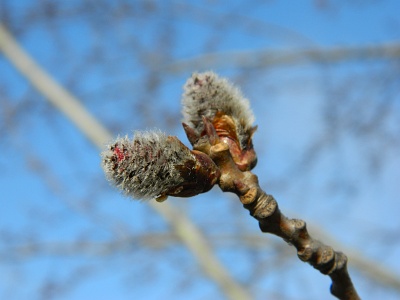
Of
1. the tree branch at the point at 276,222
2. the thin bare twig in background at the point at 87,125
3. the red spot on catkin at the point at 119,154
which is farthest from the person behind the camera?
the thin bare twig in background at the point at 87,125

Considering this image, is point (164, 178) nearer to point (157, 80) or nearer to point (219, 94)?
point (219, 94)

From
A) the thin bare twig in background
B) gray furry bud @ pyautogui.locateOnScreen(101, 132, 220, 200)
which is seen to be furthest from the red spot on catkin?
the thin bare twig in background

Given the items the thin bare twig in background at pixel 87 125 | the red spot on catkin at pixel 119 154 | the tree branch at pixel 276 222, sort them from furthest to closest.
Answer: the thin bare twig in background at pixel 87 125 < the tree branch at pixel 276 222 < the red spot on catkin at pixel 119 154

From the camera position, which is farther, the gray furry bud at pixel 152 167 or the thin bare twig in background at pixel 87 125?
the thin bare twig in background at pixel 87 125

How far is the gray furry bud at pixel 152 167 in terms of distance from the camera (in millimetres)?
673

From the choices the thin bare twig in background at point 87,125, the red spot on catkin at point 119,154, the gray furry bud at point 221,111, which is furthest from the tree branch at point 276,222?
the thin bare twig in background at point 87,125

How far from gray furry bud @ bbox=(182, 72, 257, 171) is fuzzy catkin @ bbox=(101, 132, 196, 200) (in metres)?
0.15

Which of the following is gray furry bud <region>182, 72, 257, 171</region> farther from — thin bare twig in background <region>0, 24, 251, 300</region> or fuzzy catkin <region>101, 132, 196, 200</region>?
thin bare twig in background <region>0, 24, 251, 300</region>

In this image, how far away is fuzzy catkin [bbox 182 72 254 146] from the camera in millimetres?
862

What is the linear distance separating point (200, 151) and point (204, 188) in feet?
0.23

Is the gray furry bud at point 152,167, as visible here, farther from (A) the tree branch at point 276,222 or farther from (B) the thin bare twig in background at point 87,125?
(B) the thin bare twig in background at point 87,125

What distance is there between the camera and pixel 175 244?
6.07 metres

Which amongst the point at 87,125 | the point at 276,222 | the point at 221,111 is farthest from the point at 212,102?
the point at 87,125

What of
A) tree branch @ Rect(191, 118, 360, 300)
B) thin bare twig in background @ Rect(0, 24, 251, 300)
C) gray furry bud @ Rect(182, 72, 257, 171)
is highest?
thin bare twig in background @ Rect(0, 24, 251, 300)
